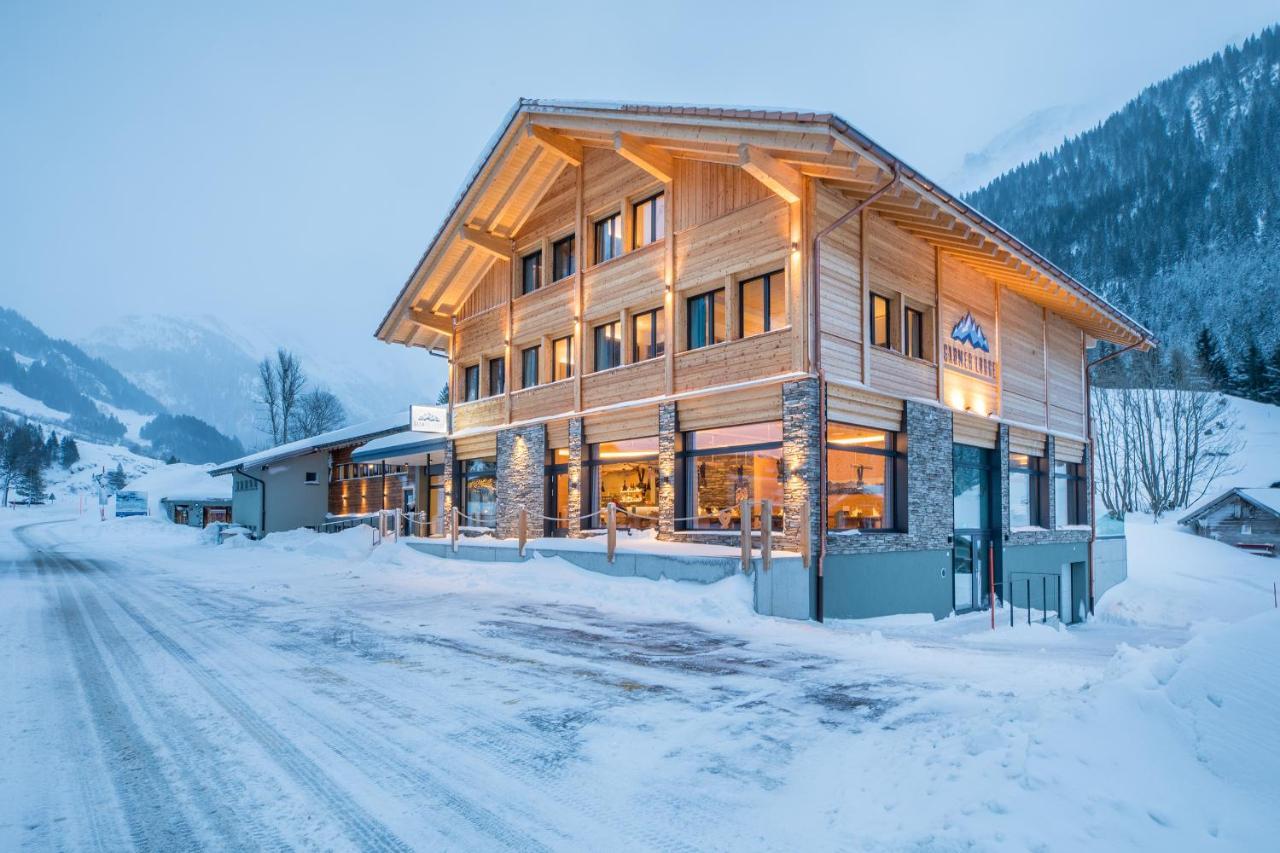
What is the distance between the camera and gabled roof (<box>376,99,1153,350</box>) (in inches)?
473

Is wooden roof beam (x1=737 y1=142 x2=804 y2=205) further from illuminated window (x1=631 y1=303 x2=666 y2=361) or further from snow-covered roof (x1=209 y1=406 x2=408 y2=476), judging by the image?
snow-covered roof (x1=209 y1=406 x2=408 y2=476)

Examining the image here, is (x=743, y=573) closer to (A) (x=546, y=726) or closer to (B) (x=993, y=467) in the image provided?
(A) (x=546, y=726)

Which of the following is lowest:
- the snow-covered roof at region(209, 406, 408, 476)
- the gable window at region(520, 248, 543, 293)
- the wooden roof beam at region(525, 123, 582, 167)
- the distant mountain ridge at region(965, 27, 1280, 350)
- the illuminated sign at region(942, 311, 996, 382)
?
the snow-covered roof at region(209, 406, 408, 476)

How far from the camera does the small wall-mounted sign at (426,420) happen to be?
22953 mm

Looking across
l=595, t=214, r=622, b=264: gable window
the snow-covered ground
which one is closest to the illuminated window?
l=595, t=214, r=622, b=264: gable window

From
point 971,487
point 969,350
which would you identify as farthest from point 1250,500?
point 969,350

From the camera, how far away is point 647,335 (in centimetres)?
1678

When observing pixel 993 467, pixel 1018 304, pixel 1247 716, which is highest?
pixel 1018 304

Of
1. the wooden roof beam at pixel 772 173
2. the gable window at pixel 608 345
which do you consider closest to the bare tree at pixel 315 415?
the gable window at pixel 608 345

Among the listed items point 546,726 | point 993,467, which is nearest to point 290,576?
point 546,726

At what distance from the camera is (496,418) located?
2184cm

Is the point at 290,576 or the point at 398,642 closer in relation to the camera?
the point at 398,642

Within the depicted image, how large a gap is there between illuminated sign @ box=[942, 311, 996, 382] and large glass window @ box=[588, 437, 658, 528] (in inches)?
276

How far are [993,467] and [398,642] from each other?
591 inches
